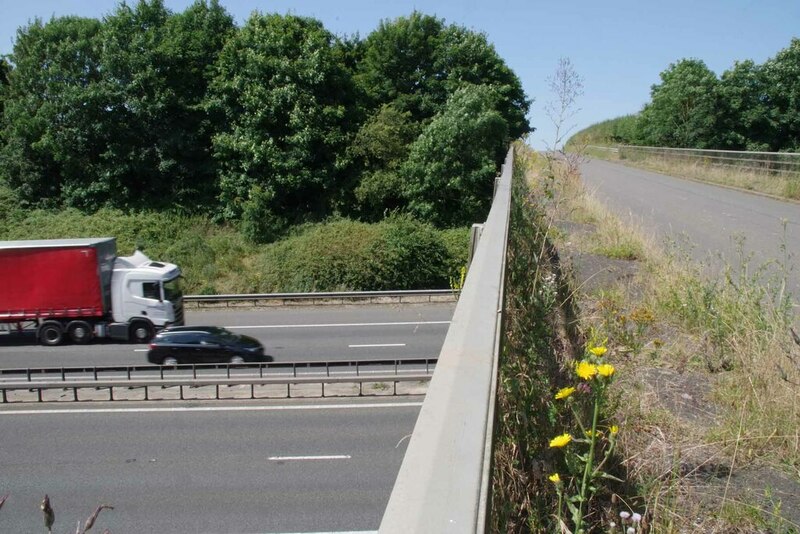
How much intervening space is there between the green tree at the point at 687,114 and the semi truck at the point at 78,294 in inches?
1268

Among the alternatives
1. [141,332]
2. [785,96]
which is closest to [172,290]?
[141,332]

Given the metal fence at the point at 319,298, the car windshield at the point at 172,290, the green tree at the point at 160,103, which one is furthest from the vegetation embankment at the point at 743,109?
the car windshield at the point at 172,290

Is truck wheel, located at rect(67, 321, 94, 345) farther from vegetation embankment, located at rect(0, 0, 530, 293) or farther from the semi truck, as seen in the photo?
vegetation embankment, located at rect(0, 0, 530, 293)

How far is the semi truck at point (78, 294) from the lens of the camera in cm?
2419

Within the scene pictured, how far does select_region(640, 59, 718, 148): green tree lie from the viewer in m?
41.1

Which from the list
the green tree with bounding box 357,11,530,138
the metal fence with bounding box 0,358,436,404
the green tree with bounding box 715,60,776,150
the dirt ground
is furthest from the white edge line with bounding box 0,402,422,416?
the green tree with bounding box 715,60,776,150

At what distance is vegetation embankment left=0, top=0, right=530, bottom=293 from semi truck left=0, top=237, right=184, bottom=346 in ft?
26.8

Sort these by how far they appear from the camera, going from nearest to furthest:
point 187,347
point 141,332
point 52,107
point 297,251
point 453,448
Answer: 1. point 453,448
2. point 187,347
3. point 141,332
4. point 297,251
5. point 52,107

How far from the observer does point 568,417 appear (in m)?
2.30

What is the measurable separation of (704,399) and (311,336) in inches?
896

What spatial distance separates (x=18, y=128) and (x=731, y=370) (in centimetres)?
4268

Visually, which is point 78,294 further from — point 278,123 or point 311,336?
point 278,123

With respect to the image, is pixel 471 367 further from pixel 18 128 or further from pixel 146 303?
pixel 18 128

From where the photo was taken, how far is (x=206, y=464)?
45.3 feet
